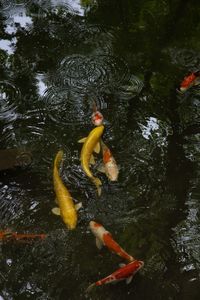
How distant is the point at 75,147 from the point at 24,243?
1294 millimetres

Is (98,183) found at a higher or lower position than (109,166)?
lower

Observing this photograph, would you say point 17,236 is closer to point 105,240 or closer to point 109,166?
point 105,240

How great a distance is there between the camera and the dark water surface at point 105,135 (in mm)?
4234

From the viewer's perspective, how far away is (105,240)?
13.8 ft

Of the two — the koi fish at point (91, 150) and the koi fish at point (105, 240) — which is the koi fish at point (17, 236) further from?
the koi fish at point (91, 150)

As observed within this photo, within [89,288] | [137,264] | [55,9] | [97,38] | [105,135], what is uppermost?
[55,9]

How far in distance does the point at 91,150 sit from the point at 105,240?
3.50 ft

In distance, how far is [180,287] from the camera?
4.18 metres

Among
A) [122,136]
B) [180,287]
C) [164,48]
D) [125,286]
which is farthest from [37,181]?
[164,48]

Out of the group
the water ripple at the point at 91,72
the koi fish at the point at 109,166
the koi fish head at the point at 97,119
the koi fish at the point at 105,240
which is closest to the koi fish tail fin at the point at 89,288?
the koi fish at the point at 105,240

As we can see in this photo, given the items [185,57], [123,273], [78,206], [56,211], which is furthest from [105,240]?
[185,57]

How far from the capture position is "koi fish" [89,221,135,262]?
414 centimetres

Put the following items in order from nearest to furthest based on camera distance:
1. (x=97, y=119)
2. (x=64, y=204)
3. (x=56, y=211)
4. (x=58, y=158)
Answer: (x=64, y=204)
(x=56, y=211)
(x=58, y=158)
(x=97, y=119)

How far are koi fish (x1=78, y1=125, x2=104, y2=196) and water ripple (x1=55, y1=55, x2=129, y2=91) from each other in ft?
3.36
